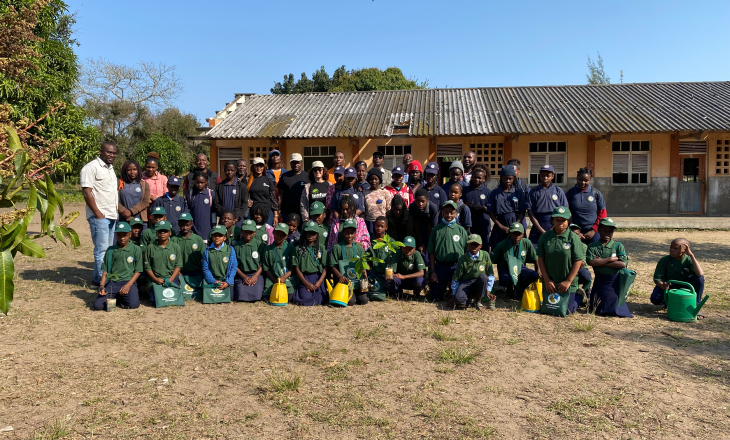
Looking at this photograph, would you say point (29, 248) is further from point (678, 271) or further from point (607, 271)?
point (678, 271)

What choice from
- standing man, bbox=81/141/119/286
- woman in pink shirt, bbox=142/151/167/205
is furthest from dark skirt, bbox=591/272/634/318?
standing man, bbox=81/141/119/286

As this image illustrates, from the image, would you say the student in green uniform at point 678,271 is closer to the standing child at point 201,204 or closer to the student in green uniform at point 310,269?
the student in green uniform at point 310,269

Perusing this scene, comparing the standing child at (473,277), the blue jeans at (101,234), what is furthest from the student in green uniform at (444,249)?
the blue jeans at (101,234)

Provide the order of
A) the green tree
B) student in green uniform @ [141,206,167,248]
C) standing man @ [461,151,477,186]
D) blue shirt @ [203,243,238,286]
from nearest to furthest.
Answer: blue shirt @ [203,243,238,286] → student in green uniform @ [141,206,167,248] → standing man @ [461,151,477,186] → the green tree

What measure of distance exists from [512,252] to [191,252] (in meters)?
3.88

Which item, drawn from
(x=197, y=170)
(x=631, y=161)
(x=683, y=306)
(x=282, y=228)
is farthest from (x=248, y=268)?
(x=631, y=161)

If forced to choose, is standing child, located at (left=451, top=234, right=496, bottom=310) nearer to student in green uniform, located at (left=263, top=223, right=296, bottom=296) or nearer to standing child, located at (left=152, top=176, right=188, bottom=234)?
student in green uniform, located at (left=263, top=223, right=296, bottom=296)

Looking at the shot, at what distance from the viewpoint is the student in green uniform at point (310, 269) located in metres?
6.17

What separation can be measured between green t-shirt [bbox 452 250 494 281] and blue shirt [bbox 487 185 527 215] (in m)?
0.89

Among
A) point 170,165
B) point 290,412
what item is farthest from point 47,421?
point 170,165

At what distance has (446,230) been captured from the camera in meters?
6.28

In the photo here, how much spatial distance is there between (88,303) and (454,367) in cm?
447

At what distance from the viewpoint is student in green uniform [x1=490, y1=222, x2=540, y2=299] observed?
6.05 meters

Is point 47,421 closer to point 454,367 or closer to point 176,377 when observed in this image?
point 176,377
